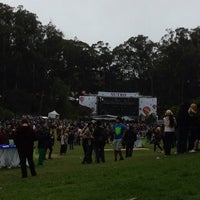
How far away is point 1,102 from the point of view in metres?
85.4

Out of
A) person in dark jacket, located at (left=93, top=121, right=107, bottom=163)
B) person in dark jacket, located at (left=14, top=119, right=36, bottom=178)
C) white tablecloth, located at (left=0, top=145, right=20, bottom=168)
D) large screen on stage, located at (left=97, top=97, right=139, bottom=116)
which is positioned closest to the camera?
person in dark jacket, located at (left=14, top=119, right=36, bottom=178)

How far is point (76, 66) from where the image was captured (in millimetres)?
110688

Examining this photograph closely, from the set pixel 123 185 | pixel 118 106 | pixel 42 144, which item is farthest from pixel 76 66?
pixel 123 185

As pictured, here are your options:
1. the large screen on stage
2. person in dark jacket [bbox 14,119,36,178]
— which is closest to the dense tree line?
the large screen on stage

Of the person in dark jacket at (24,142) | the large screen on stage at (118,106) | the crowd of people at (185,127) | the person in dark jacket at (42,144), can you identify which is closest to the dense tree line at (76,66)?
the large screen on stage at (118,106)

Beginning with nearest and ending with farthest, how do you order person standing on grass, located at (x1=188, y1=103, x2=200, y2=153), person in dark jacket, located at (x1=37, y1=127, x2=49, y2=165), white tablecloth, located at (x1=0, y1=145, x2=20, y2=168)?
person standing on grass, located at (x1=188, y1=103, x2=200, y2=153)
white tablecloth, located at (x1=0, y1=145, x2=20, y2=168)
person in dark jacket, located at (x1=37, y1=127, x2=49, y2=165)

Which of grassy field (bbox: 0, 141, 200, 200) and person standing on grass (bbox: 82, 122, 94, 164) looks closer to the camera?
grassy field (bbox: 0, 141, 200, 200)

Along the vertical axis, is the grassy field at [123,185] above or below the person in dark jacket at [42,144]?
below

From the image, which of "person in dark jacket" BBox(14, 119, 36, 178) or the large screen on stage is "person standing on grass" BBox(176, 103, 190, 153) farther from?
the large screen on stage

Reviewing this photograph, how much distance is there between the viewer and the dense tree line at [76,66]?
285 ft

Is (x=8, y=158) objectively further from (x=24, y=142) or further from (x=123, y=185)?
(x=123, y=185)

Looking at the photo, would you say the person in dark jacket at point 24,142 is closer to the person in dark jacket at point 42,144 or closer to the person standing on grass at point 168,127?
the person standing on grass at point 168,127

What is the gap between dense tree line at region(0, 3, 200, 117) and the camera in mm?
86750

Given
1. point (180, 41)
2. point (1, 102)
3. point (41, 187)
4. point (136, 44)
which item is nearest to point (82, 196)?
point (41, 187)
